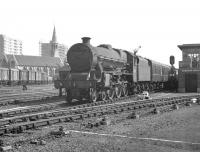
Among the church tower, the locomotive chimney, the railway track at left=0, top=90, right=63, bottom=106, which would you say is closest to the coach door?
the railway track at left=0, top=90, right=63, bottom=106

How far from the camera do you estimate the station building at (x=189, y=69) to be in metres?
38.6

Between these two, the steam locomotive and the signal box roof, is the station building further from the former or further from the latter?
the steam locomotive

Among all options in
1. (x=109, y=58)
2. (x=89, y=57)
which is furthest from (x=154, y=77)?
(x=89, y=57)

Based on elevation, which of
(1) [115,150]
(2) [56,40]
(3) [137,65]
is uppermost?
(2) [56,40]

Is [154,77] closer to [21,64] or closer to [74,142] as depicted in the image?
[74,142]

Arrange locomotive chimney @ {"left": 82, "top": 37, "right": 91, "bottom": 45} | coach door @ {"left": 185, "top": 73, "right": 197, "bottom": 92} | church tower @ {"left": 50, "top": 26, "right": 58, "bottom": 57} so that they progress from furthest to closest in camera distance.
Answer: church tower @ {"left": 50, "top": 26, "right": 58, "bottom": 57} → coach door @ {"left": 185, "top": 73, "right": 197, "bottom": 92} → locomotive chimney @ {"left": 82, "top": 37, "right": 91, "bottom": 45}

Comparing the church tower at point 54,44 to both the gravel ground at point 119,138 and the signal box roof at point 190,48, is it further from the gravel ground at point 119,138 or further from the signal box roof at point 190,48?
the gravel ground at point 119,138

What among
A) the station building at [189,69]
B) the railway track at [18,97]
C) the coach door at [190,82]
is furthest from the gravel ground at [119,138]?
the coach door at [190,82]

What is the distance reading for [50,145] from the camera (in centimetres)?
833

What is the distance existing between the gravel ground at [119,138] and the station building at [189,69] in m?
26.5

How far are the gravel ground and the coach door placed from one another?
27.1 metres

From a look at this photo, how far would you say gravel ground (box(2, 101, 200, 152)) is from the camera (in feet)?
26.5

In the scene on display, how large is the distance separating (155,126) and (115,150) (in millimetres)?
4137

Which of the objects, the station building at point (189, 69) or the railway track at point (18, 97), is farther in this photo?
the station building at point (189, 69)
